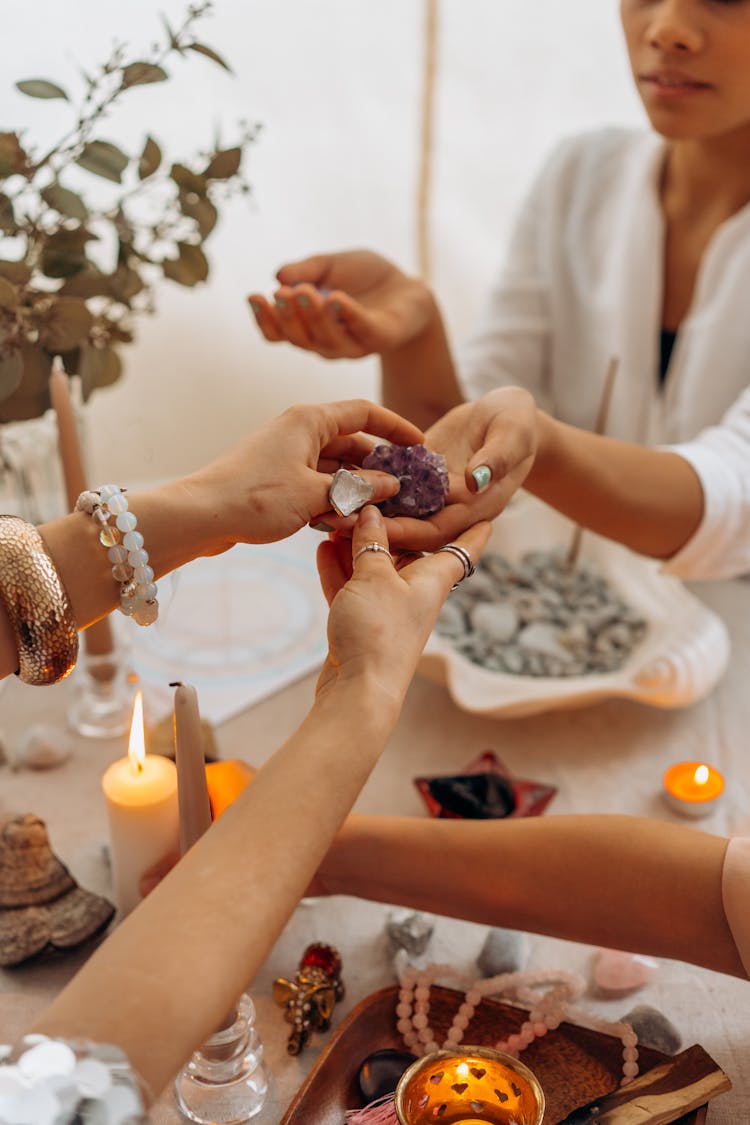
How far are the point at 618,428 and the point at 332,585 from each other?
2.59 ft

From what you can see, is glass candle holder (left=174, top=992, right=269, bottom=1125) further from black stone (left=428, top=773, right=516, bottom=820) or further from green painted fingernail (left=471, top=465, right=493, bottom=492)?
green painted fingernail (left=471, top=465, right=493, bottom=492)

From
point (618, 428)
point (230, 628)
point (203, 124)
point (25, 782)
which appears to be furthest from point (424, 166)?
point (25, 782)

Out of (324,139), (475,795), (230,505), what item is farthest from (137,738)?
(324,139)

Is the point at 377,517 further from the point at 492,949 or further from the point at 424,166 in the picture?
the point at 424,166

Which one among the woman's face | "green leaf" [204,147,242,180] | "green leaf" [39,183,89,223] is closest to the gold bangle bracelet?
"green leaf" [39,183,89,223]

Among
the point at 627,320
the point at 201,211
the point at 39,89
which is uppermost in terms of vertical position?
the point at 39,89

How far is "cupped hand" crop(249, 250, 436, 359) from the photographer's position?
3.26 feet

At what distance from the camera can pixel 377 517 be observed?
67 centimetres

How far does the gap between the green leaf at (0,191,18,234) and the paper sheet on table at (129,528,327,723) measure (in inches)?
12.1

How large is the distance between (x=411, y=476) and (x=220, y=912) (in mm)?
357

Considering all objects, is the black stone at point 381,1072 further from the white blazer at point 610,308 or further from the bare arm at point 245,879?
the white blazer at point 610,308

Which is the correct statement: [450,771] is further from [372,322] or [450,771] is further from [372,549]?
[372,322]

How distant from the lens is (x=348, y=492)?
0.69 m

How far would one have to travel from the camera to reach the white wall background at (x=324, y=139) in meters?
1.42
